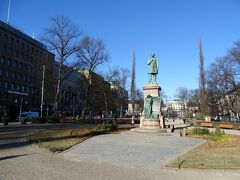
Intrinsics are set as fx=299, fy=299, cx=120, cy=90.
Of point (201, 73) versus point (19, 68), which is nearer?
point (201, 73)

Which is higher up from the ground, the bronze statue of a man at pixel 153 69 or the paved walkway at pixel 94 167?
the bronze statue of a man at pixel 153 69

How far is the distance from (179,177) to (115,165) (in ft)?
8.92

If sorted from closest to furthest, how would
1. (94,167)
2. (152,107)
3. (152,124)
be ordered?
(94,167) < (152,124) < (152,107)

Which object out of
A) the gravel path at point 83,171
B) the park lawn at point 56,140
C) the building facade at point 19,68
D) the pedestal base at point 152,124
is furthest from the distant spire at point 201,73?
the gravel path at point 83,171

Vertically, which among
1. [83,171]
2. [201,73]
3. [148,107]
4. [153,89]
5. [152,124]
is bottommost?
[83,171]

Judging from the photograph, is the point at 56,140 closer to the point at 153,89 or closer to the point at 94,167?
the point at 94,167

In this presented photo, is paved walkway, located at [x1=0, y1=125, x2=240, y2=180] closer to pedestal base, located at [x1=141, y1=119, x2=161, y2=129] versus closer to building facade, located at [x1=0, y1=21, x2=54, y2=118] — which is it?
pedestal base, located at [x1=141, y1=119, x2=161, y2=129]

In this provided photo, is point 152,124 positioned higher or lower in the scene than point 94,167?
higher

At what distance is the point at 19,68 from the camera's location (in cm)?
8462

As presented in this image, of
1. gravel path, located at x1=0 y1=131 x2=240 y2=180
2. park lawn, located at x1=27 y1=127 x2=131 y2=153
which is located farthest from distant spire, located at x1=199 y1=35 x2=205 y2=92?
gravel path, located at x1=0 y1=131 x2=240 y2=180

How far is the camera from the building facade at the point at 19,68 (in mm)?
74562

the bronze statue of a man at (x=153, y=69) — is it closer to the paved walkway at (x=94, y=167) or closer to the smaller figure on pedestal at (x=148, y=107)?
the smaller figure on pedestal at (x=148, y=107)

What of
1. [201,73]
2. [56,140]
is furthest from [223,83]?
[56,140]

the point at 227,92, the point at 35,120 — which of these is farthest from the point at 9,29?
the point at 227,92
